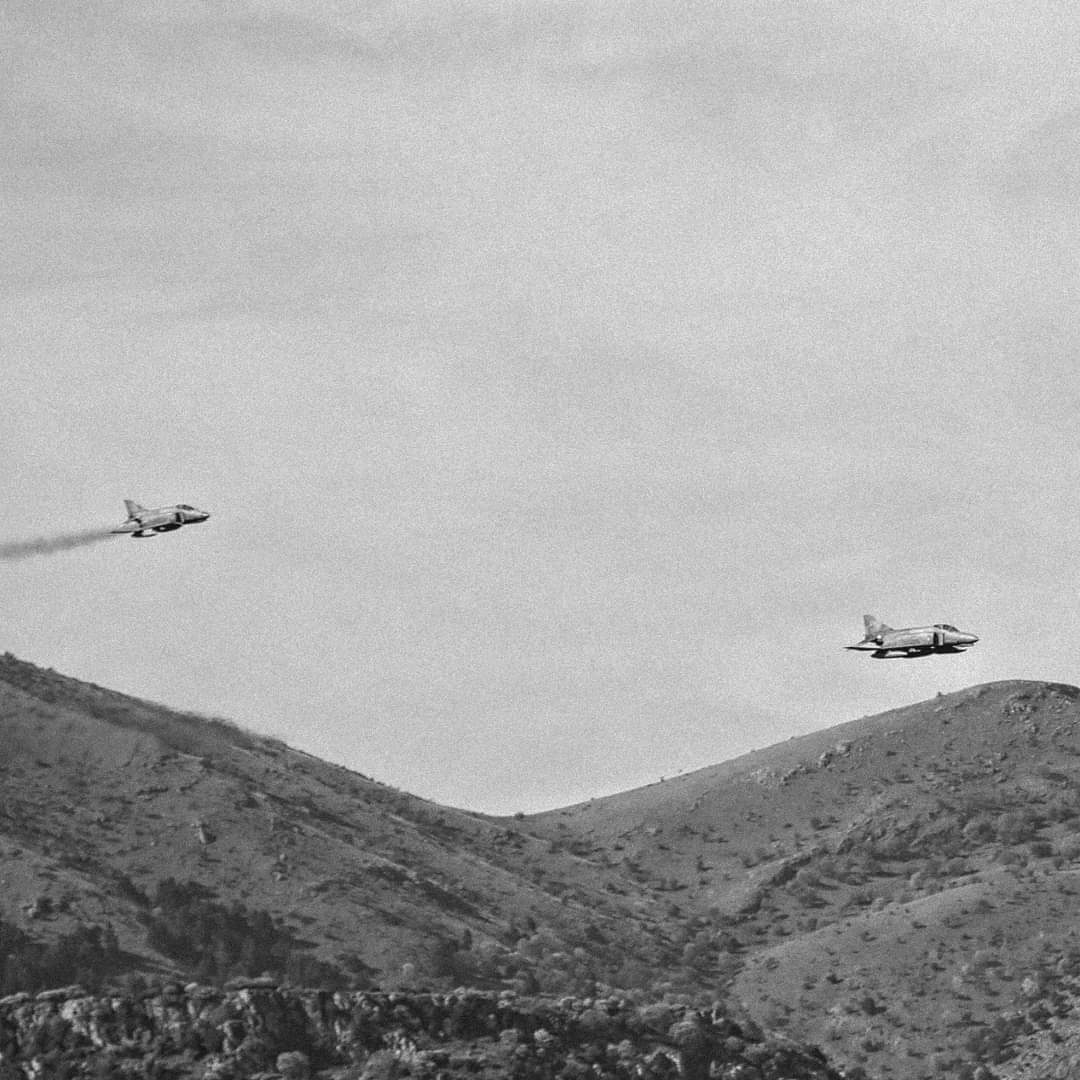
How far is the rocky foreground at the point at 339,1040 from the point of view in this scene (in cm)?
12888

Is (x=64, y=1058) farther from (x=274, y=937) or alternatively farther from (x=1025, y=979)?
(x=1025, y=979)

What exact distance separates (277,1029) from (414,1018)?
5.49 metres

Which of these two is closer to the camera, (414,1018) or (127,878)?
(414,1018)

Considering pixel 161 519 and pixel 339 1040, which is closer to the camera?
pixel 339 1040

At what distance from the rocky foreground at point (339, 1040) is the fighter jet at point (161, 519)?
58311 millimetres

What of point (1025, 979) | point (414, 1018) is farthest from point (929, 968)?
point (414, 1018)

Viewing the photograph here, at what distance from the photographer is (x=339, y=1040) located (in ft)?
431

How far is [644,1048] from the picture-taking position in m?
137

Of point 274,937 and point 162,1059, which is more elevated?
point 274,937

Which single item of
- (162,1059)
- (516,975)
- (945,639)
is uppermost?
(945,639)

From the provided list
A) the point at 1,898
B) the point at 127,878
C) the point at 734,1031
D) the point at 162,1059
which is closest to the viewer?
the point at 162,1059

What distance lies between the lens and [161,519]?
630ft

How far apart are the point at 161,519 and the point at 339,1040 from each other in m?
65.5

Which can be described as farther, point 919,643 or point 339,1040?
point 919,643
